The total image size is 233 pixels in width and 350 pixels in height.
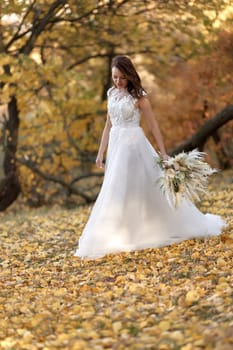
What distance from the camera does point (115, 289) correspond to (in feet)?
18.3

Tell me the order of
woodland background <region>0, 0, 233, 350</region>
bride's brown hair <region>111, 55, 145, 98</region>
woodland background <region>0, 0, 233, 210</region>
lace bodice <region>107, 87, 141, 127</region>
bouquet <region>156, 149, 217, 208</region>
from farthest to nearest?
woodland background <region>0, 0, 233, 210</region> → lace bodice <region>107, 87, 141, 127</region> → bride's brown hair <region>111, 55, 145, 98</region> → bouquet <region>156, 149, 217, 208</region> → woodland background <region>0, 0, 233, 350</region>

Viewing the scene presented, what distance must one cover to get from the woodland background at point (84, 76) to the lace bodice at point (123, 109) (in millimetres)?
3780

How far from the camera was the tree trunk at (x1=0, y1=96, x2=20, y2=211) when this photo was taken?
1362 centimetres

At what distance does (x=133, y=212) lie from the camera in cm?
714

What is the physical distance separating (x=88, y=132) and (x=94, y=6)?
135 inches

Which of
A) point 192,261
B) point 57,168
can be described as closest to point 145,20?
point 57,168

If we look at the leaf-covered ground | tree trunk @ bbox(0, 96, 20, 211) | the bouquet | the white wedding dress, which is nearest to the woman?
the white wedding dress

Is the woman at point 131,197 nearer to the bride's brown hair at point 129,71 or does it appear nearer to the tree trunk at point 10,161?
the bride's brown hair at point 129,71

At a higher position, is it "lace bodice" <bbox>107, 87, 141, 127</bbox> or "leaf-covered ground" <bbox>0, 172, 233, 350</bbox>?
"lace bodice" <bbox>107, 87, 141, 127</bbox>

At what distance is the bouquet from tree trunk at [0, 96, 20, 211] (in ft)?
22.2

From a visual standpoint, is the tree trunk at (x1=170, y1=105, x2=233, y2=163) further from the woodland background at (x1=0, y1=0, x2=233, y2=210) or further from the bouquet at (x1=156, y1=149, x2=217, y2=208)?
the bouquet at (x1=156, y1=149, x2=217, y2=208)

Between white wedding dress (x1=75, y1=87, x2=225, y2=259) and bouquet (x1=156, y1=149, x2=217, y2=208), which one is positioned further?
white wedding dress (x1=75, y1=87, x2=225, y2=259)

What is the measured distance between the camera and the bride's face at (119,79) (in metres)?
7.05

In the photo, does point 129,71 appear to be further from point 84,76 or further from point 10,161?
point 10,161
